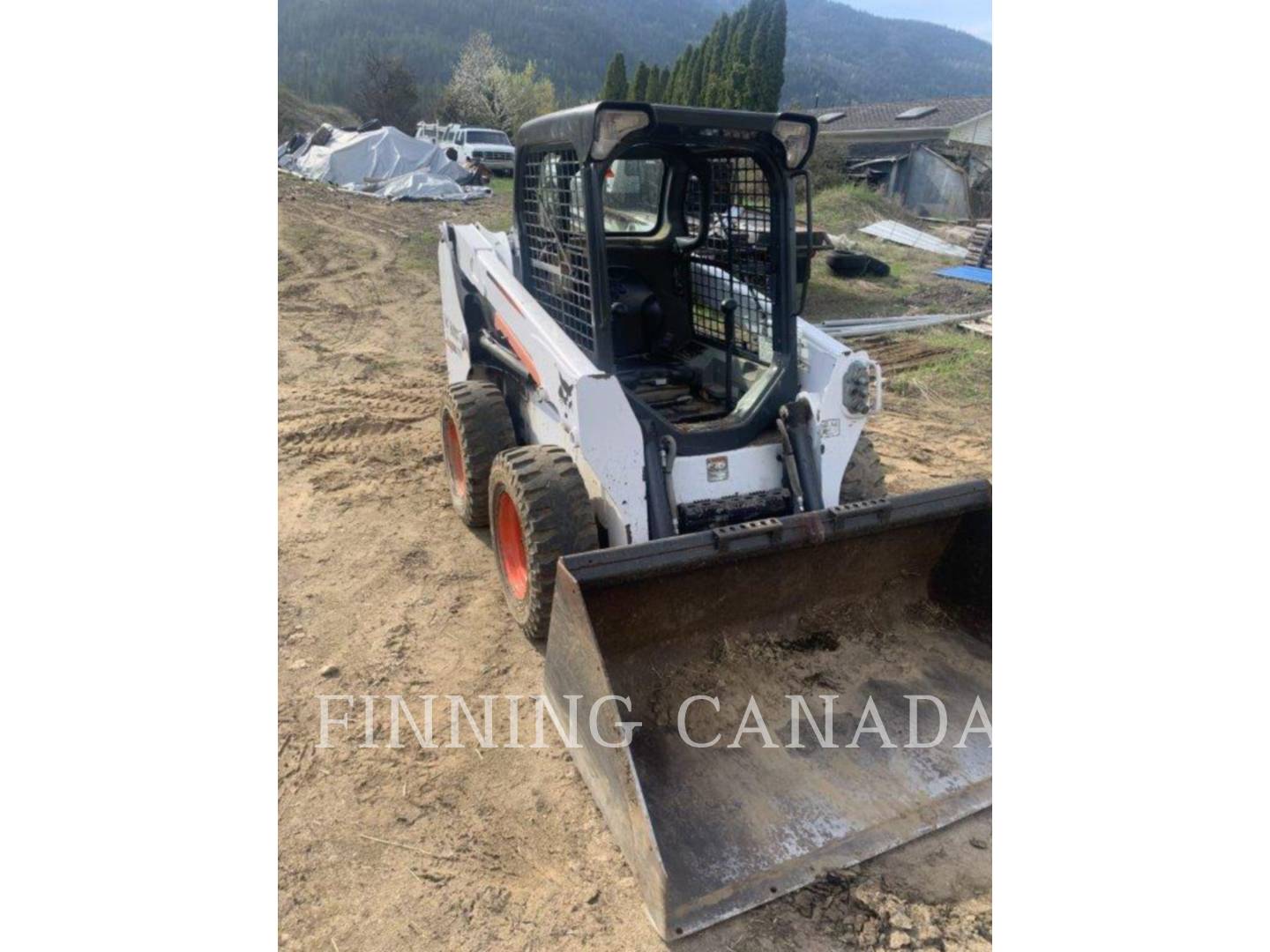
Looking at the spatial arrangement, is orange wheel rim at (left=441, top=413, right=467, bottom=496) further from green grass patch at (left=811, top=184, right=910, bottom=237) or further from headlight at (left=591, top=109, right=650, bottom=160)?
green grass patch at (left=811, top=184, right=910, bottom=237)

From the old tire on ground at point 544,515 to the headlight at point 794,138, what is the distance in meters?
1.48

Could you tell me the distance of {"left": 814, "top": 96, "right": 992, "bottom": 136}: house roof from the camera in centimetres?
2458

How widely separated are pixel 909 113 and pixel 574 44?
71.2 ft

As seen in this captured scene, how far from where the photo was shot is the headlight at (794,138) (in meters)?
3.33

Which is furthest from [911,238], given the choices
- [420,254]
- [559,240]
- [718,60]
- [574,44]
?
[574,44]

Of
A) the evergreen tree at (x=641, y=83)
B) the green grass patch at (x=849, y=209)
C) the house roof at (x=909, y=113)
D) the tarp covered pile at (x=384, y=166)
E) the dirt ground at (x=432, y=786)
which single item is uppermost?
the evergreen tree at (x=641, y=83)

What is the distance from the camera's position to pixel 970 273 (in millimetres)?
12844

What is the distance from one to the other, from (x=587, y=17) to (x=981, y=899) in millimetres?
50396

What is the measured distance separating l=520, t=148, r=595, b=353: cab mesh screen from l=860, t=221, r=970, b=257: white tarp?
41.6 feet

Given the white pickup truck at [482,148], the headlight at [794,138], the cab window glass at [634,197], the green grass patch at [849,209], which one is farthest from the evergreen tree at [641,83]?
the headlight at [794,138]

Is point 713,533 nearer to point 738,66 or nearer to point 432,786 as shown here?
point 432,786

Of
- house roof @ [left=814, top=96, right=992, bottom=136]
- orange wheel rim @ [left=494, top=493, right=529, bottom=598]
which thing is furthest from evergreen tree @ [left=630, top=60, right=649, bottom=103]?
orange wheel rim @ [left=494, top=493, right=529, bottom=598]

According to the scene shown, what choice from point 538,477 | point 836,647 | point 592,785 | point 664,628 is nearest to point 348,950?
point 592,785

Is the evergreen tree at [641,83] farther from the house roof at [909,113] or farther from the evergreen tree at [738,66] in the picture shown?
the house roof at [909,113]
